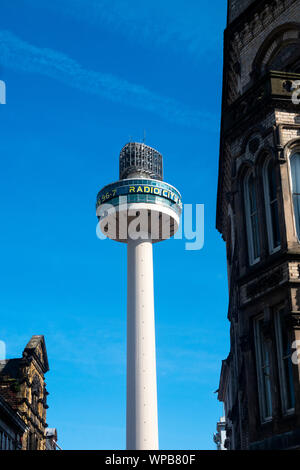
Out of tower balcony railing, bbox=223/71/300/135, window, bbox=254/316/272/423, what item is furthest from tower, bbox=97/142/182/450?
tower balcony railing, bbox=223/71/300/135

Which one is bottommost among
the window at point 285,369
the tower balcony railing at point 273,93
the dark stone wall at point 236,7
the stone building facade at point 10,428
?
the window at point 285,369

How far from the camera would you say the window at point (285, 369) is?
23844mm

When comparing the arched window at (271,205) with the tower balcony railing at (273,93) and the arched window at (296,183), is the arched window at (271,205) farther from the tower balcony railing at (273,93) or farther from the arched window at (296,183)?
the tower balcony railing at (273,93)

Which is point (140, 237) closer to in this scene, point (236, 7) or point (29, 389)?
point (29, 389)

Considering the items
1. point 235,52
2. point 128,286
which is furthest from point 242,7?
point 128,286

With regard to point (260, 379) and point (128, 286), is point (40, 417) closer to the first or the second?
point (128, 286)

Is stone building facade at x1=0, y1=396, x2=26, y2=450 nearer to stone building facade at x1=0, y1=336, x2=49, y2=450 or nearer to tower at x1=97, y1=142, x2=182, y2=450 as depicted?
stone building facade at x1=0, y1=336, x2=49, y2=450

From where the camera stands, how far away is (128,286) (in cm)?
10225

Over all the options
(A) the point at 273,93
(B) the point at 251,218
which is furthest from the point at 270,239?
(A) the point at 273,93

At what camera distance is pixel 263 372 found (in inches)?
1014

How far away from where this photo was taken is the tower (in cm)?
9481

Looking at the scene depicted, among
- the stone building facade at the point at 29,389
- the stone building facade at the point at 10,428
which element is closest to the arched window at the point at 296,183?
the stone building facade at the point at 10,428

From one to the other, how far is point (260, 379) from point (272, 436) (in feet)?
7.64

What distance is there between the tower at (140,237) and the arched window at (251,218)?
Result: 6623 cm
